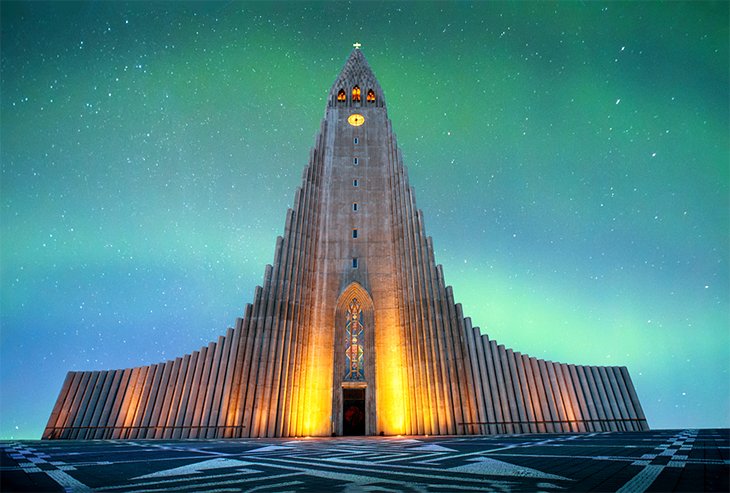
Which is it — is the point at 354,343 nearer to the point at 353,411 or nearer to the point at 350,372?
the point at 350,372

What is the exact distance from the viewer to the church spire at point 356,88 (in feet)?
92.4

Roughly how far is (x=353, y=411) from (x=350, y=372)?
6.65ft

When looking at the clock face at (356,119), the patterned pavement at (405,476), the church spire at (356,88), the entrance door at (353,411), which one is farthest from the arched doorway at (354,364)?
the patterned pavement at (405,476)

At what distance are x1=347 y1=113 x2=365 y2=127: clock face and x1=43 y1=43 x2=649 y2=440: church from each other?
22.8 ft

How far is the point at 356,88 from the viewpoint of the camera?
1150 inches

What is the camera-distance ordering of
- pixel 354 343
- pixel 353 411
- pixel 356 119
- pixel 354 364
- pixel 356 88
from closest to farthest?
pixel 353 411, pixel 354 364, pixel 354 343, pixel 356 119, pixel 356 88

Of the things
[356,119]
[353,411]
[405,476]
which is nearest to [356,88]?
[356,119]

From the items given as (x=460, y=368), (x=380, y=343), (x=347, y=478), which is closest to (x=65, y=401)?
(x=380, y=343)

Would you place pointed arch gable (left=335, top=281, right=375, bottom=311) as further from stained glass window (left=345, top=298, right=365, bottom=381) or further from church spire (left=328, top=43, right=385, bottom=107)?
church spire (left=328, top=43, right=385, bottom=107)

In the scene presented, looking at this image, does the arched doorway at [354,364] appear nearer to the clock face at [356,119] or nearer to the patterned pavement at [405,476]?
the clock face at [356,119]

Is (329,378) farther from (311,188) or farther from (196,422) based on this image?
(311,188)

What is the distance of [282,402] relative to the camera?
17781 millimetres

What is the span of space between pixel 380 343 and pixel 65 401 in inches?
672

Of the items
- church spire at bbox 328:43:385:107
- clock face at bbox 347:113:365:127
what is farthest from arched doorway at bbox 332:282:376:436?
church spire at bbox 328:43:385:107
